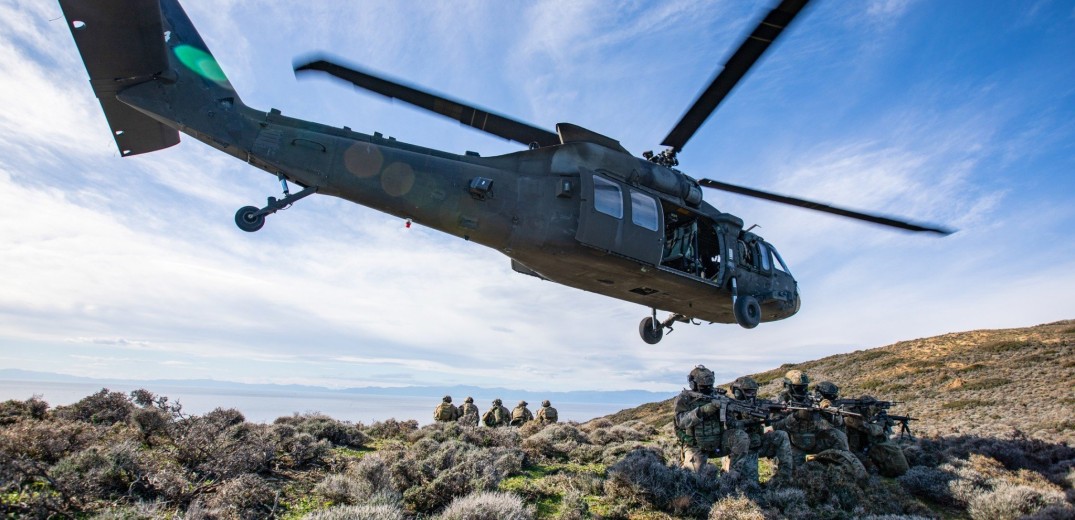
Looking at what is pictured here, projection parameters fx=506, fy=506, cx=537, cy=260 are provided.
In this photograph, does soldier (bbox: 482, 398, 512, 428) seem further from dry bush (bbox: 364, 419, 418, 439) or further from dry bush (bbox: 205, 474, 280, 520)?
dry bush (bbox: 205, 474, 280, 520)

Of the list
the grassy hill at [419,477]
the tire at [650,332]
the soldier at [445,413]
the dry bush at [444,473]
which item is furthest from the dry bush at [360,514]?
the soldier at [445,413]

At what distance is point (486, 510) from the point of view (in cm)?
525

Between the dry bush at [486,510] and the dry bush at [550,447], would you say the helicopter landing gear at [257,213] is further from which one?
the dry bush at [550,447]

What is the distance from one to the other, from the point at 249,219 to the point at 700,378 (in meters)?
8.44

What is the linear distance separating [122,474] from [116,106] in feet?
17.6

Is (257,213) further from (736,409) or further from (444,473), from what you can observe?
(736,409)

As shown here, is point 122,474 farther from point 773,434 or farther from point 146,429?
point 773,434

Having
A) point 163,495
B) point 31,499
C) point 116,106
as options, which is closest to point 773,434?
point 163,495

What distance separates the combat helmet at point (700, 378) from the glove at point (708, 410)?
768 millimetres

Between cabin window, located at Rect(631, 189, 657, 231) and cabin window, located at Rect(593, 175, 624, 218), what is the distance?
0.29m

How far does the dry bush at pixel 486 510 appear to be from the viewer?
514 centimetres

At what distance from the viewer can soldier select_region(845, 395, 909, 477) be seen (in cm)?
1044

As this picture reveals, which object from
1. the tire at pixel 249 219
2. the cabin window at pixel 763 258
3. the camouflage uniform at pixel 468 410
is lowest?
the camouflage uniform at pixel 468 410

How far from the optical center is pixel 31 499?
456 cm
